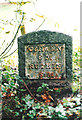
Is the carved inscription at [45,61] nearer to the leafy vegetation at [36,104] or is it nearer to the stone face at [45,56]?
the stone face at [45,56]

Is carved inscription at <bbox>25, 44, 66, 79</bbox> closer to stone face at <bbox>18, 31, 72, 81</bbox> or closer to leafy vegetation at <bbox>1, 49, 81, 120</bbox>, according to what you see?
stone face at <bbox>18, 31, 72, 81</bbox>

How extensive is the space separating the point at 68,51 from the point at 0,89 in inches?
48.8

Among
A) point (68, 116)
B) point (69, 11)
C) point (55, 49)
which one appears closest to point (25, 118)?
point (68, 116)

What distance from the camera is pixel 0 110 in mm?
2316

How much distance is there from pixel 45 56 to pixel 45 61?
0.08m

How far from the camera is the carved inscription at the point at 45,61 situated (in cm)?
262

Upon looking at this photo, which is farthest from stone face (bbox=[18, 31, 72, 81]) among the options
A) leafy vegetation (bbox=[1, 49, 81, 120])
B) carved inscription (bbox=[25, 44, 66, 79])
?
leafy vegetation (bbox=[1, 49, 81, 120])

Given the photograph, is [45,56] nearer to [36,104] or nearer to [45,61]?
[45,61]

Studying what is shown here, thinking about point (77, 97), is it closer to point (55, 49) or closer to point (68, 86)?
point (68, 86)

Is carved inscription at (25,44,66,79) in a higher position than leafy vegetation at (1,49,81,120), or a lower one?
higher

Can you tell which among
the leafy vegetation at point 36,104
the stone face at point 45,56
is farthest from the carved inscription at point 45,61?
the leafy vegetation at point 36,104

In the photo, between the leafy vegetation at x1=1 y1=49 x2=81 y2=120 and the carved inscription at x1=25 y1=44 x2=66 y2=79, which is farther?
the carved inscription at x1=25 y1=44 x2=66 y2=79

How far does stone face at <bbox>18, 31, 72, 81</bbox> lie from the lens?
102 inches

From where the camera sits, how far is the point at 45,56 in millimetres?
2643
